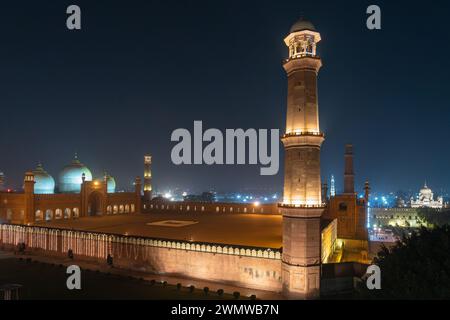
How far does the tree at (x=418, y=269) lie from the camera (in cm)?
1313

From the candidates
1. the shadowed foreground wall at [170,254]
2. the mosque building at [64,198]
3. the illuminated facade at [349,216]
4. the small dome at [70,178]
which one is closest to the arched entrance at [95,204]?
the mosque building at [64,198]

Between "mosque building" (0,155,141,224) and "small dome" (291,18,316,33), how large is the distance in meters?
34.2

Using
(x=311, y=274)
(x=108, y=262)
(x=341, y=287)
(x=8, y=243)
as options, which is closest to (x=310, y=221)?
(x=311, y=274)

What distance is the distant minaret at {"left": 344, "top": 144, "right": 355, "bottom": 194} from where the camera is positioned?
4050 cm

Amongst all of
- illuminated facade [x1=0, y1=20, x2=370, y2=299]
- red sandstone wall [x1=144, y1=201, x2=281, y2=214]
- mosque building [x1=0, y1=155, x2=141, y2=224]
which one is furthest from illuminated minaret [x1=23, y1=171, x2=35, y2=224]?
red sandstone wall [x1=144, y1=201, x2=281, y2=214]

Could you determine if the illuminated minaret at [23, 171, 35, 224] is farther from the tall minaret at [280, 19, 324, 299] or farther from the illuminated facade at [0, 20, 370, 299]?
the tall minaret at [280, 19, 324, 299]

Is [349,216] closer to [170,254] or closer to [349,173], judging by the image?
[349,173]

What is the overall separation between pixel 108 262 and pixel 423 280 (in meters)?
21.7

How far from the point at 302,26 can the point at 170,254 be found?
17421 mm

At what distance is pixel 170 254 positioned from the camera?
2495 cm

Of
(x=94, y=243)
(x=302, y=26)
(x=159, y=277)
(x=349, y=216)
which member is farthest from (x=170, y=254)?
(x=349, y=216)

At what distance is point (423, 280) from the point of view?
1359 cm

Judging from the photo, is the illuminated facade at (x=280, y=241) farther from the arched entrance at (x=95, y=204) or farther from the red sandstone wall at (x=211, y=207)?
the arched entrance at (x=95, y=204)
